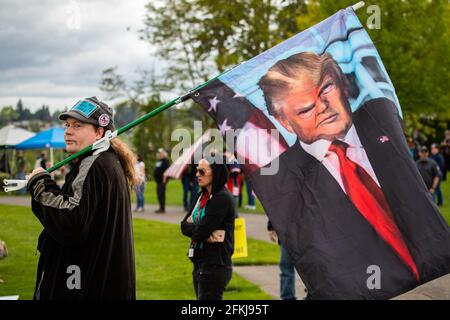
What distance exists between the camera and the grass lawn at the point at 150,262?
10.1 m

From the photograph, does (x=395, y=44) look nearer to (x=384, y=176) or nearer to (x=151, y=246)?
(x=151, y=246)

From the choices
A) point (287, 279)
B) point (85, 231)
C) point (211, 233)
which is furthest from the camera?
point (287, 279)

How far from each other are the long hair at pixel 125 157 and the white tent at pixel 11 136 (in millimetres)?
30516

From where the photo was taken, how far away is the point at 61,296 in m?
4.27

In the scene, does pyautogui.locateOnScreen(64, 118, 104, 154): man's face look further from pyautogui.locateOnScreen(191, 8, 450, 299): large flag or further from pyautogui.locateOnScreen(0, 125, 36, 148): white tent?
pyautogui.locateOnScreen(0, 125, 36, 148): white tent

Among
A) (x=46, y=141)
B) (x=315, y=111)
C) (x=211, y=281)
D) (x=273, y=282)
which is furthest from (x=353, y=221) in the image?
(x=46, y=141)

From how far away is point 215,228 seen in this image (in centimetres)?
722

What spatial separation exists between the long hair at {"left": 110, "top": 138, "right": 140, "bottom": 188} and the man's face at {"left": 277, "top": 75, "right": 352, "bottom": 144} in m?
0.95

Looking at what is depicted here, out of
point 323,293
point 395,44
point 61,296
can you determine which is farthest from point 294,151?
point 395,44

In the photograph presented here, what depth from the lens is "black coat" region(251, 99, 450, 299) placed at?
173 inches

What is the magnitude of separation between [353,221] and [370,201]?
0.19 metres

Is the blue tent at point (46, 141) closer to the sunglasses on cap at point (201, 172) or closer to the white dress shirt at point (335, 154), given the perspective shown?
the sunglasses on cap at point (201, 172)

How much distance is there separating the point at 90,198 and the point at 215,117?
3.29 feet

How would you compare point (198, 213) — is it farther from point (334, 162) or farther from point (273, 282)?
point (273, 282)
